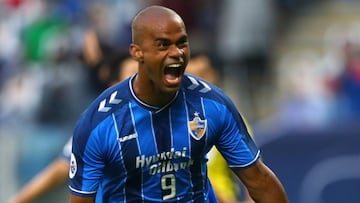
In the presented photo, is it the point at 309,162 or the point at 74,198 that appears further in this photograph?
the point at 309,162

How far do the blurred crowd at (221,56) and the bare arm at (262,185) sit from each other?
646 cm

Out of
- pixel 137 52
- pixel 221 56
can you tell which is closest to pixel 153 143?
pixel 137 52

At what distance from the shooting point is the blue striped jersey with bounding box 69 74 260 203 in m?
5.27

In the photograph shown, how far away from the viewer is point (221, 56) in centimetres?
1406

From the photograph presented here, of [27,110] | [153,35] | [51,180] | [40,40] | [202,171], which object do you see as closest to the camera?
[153,35]

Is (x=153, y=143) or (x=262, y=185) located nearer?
(x=153, y=143)

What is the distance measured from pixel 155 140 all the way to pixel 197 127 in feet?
0.69

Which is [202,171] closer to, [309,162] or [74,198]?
[74,198]

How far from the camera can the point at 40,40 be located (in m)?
13.8

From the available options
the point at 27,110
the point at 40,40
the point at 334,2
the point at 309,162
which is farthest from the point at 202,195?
the point at 334,2

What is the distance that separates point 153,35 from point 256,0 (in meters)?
8.95

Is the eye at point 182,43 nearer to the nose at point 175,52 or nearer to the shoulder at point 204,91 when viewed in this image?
the nose at point 175,52

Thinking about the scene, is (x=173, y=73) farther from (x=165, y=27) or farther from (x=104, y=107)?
(x=104, y=107)

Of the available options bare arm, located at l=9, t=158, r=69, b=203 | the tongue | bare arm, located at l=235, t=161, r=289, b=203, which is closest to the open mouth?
the tongue
